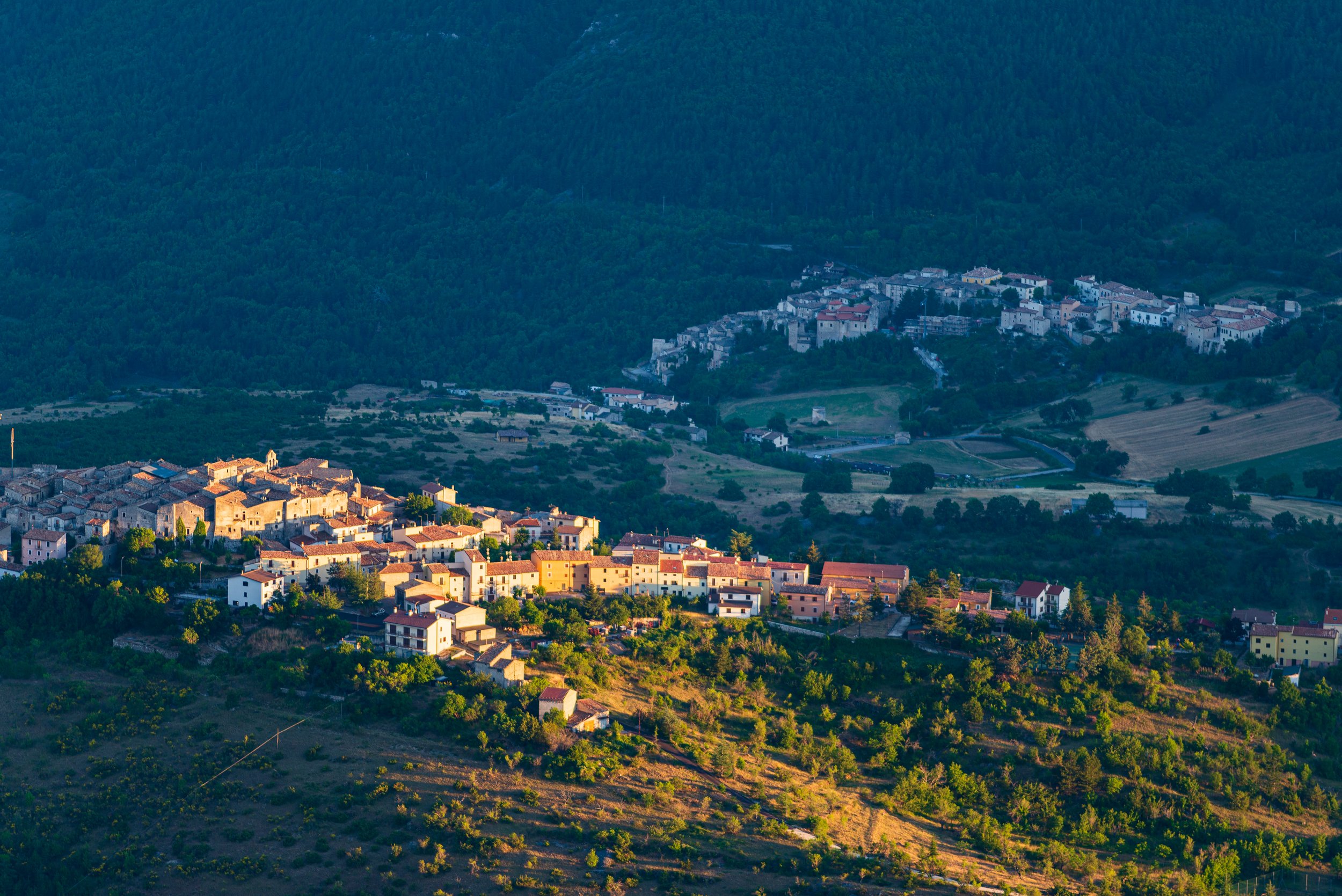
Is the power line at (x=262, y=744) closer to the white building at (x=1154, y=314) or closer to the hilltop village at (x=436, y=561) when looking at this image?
the hilltop village at (x=436, y=561)

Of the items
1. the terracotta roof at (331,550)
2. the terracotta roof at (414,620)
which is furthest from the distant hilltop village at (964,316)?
the terracotta roof at (414,620)

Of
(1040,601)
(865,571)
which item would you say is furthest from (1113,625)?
(865,571)

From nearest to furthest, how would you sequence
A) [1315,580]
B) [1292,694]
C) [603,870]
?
[603,870] < [1292,694] < [1315,580]

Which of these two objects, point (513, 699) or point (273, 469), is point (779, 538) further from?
point (513, 699)

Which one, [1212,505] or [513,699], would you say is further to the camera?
[1212,505]

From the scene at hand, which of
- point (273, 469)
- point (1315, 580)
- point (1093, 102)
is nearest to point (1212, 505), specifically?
point (1315, 580)
